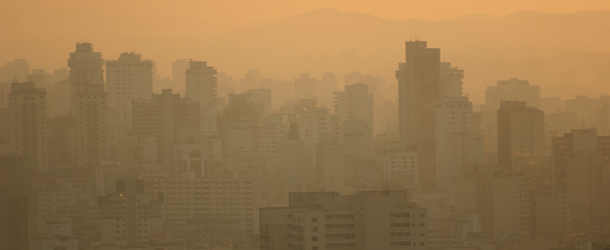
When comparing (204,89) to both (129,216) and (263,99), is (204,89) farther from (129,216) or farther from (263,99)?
(129,216)

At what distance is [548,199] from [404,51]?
31.0 feet

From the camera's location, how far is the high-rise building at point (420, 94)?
94.3 ft

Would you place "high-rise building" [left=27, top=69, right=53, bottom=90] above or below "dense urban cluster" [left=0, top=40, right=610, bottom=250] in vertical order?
above

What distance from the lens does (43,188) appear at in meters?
20.9

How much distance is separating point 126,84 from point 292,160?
9508 millimetres

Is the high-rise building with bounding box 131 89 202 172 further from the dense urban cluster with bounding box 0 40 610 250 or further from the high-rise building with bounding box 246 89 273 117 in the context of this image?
the high-rise building with bounding box 246 89 273 117

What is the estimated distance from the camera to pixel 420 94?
3156cm

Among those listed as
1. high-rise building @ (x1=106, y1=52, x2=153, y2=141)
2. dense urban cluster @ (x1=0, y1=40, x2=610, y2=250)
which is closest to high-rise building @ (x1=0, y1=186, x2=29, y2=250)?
dense urban cluster @ (x1=0, y1=40, x2=610, y2=250)

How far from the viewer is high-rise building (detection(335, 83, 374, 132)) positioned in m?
29.2

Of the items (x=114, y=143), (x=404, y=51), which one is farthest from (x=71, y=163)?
(x=404, y=51)

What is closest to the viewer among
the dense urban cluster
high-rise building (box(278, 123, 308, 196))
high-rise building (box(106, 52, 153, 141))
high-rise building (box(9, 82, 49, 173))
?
the dense urban cluster

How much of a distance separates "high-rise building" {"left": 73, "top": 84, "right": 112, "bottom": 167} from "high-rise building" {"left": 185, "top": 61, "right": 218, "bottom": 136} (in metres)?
2.56

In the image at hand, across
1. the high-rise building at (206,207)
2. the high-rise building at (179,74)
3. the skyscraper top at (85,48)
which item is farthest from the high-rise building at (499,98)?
the skyscraper top at (85,48)

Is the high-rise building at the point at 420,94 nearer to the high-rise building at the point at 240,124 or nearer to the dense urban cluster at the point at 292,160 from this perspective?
the dense urban cluster at the point at 292,160
